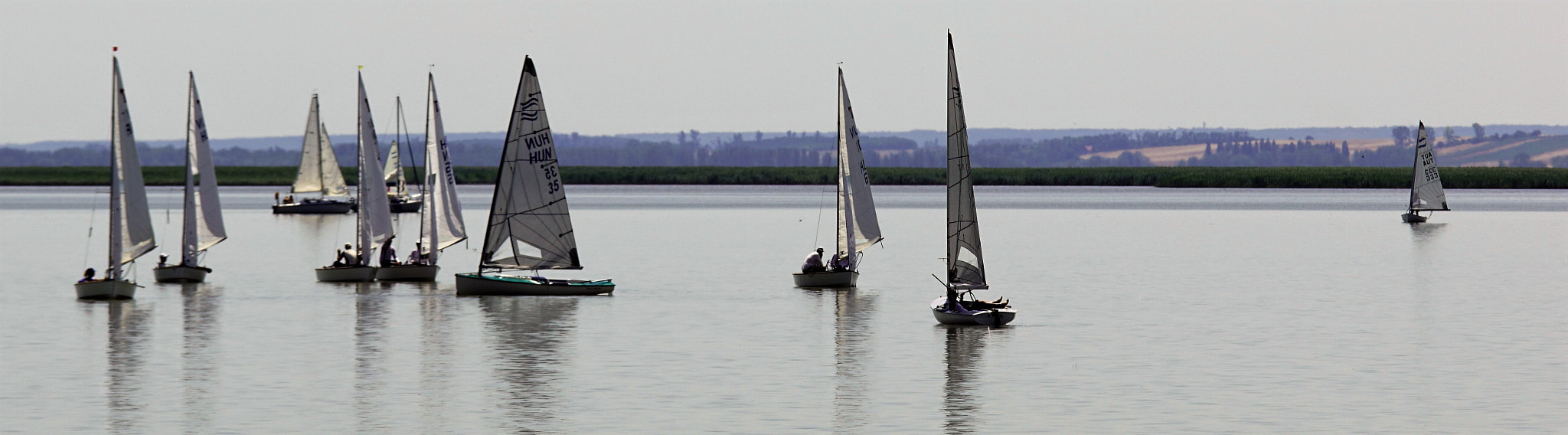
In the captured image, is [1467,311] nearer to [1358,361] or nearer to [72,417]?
[1358,361]

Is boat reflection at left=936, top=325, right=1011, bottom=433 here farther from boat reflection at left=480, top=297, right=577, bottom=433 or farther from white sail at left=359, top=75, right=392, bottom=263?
white sail at left=359, top=75, right=392, bottom=263

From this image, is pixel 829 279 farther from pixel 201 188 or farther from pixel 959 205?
pixel 201 188

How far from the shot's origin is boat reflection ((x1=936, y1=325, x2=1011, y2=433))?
27797 millimetres

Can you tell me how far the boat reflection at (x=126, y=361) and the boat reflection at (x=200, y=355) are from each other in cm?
90

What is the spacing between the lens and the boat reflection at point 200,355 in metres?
28.2

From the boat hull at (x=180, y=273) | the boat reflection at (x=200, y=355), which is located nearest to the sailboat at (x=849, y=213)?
the boat reflection at (x=200, y=355)

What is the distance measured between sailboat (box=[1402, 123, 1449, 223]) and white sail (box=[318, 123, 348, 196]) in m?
76.1

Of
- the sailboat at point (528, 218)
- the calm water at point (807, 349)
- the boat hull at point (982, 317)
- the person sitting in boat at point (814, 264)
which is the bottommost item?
the calm water at point (807, 349)

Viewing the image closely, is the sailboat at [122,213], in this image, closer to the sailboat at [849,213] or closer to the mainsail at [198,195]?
the mainsail at [198,195]

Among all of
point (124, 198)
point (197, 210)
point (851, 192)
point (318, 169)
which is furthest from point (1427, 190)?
point (124, 198)

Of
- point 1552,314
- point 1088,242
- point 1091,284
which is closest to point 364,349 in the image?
point 1091,284

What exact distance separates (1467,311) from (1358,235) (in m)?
49.6

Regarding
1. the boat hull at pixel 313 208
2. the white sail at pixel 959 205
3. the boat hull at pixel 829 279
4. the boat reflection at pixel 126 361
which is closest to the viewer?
the boat reflection at pixel 126 361

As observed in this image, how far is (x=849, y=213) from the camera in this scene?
54.2 m
